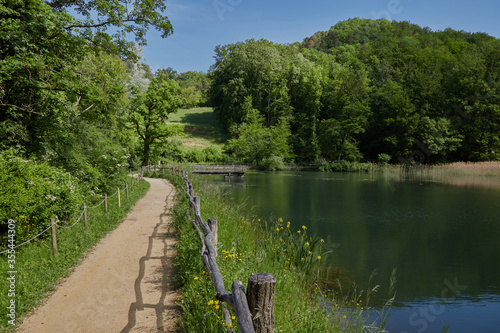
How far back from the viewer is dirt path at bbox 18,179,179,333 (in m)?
4.35

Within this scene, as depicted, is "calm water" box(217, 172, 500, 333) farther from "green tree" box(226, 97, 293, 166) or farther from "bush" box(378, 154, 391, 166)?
"green tree" box(226, 97, 293, 166)

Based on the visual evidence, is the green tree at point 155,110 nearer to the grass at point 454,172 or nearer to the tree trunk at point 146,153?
the tree trunk at point 146,153

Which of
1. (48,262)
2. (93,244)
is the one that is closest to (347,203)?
(93,244)

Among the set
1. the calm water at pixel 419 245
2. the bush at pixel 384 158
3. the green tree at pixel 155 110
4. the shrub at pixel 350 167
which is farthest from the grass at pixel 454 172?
the green tree at pixel 155 110

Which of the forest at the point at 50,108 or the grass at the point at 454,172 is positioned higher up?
the forest at the point at 50,108

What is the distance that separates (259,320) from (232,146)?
175 feet

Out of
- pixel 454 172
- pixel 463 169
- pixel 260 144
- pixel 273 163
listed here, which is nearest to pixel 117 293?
pixel 454 172

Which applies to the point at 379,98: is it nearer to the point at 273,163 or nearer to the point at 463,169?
the point at 463,169

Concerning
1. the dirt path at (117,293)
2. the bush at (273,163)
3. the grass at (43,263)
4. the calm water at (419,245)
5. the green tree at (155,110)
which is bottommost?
the calm water at (419,245)

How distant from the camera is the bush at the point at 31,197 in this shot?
6.86 m

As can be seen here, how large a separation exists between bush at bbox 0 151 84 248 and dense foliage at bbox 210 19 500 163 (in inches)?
1796

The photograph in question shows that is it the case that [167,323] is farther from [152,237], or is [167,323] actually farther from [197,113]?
[197,113]

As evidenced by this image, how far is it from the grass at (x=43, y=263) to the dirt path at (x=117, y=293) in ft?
0.54

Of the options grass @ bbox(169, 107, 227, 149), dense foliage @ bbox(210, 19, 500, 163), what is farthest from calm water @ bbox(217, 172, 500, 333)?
grass @ bbox(169, 107, 227, 149)
